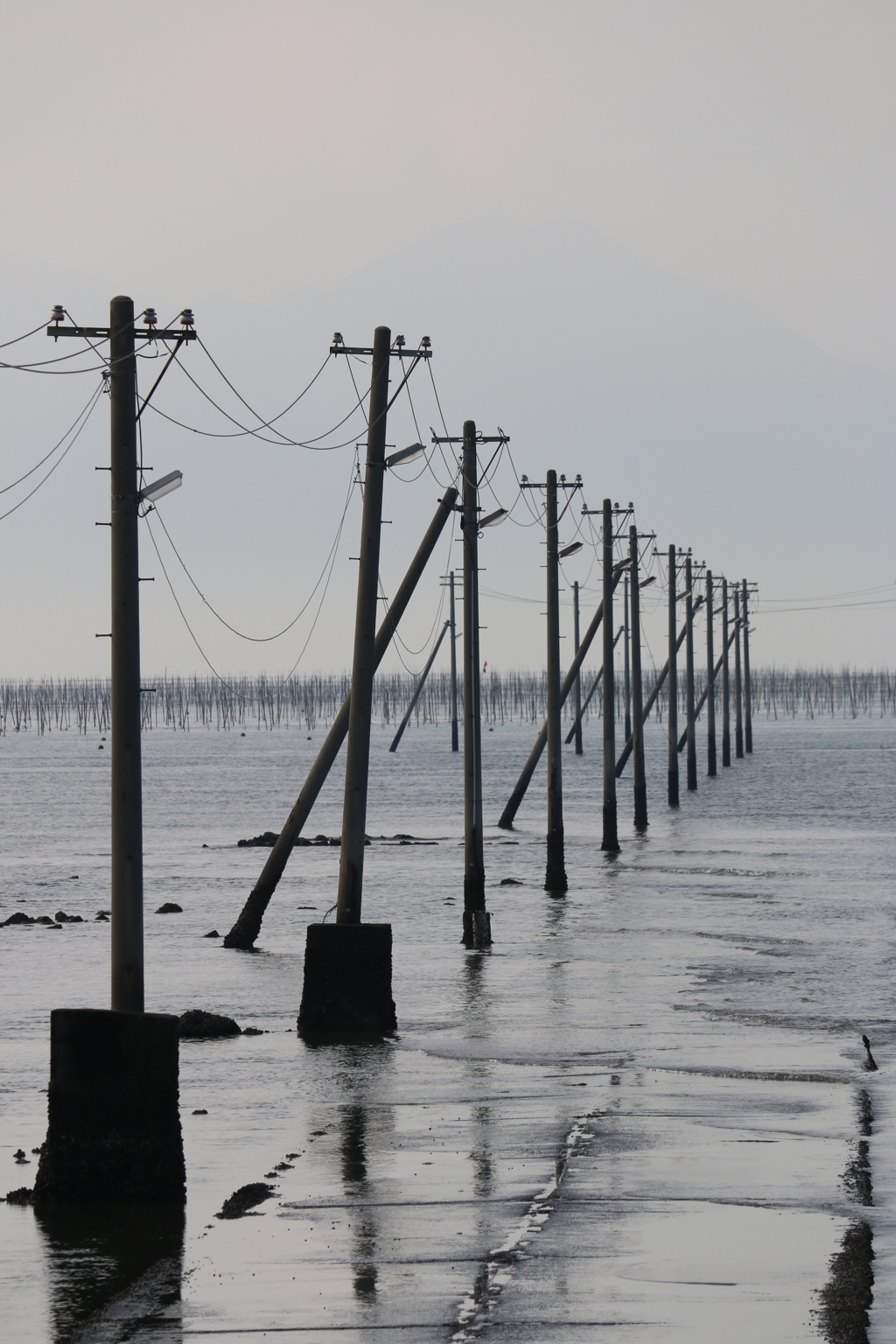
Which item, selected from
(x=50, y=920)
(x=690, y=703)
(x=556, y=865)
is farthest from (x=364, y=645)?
(x=690, y=703)

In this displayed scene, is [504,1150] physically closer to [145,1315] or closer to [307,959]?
[145,1315]

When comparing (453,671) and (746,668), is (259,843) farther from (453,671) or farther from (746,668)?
(453,671)

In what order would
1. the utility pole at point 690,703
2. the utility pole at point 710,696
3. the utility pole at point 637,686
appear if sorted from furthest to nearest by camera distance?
the utility pole at point 710,696, the utility pole at point 690,703, the utility pole at point 637,686

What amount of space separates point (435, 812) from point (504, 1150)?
4319 centimetres

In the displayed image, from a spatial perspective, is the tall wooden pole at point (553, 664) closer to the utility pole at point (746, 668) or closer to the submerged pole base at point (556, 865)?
the submerged pole base at point (556, 865)

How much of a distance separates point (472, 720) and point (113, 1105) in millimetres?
12196

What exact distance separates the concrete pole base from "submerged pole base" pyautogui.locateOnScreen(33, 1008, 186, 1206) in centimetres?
1195

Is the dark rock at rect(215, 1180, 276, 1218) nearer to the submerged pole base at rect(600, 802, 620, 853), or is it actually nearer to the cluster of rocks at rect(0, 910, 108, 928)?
the cluster of rocks at rect(0, 910, 108, 928)

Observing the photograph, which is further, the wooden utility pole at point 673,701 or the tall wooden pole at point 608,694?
the wooden utility pole at point 673,701

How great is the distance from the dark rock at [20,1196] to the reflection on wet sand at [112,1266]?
0.85 feet

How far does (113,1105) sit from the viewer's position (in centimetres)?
819

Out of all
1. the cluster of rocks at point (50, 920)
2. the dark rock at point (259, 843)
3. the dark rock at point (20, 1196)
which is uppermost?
the dark rock at point (20, 1196)

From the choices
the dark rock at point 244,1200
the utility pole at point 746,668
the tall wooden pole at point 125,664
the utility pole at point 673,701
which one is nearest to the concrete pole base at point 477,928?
the tall wooden pole at point 125,664

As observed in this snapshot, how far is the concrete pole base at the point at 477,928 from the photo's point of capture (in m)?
20.1
